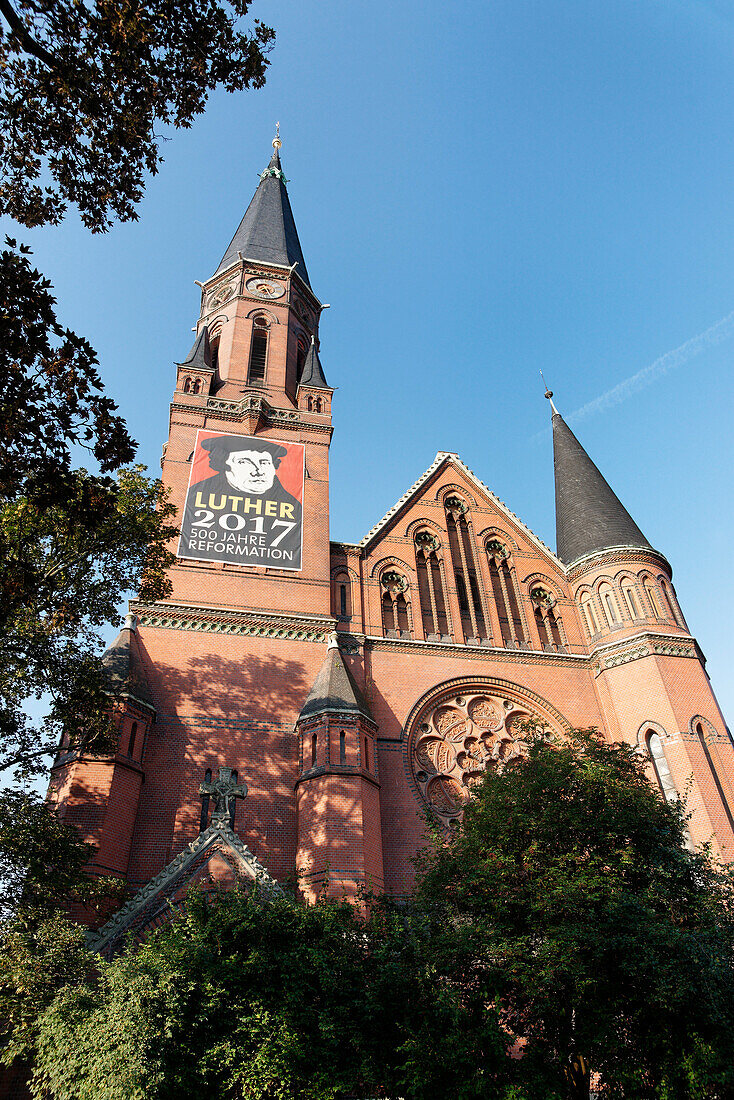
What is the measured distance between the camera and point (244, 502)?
66.4 ft

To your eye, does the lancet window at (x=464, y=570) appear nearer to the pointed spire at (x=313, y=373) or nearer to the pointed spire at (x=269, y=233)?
the pointed spire at (x=313, y=373)

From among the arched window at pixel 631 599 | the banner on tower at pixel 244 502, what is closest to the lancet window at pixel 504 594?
the arched window at pixel 631 599

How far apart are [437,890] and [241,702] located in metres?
6.82

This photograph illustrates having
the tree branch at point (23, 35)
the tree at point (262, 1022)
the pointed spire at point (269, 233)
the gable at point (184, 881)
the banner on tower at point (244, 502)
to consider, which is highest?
the pointed spire at point (269, 233)

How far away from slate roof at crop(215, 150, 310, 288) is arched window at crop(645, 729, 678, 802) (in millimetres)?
20906

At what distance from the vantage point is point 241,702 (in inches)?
667

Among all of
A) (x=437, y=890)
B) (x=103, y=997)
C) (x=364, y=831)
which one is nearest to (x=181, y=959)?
(x=103, y=997)

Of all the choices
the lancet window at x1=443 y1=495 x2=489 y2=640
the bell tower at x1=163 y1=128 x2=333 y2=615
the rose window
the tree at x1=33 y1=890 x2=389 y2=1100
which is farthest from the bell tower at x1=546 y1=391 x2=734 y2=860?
the tree at x1=33 y1=890 x2=389 y2=1100

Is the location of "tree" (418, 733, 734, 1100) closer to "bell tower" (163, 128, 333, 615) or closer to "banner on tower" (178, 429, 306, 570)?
"bell tower" (163, 128, 333, 615)

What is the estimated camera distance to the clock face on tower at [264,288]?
2711 cm

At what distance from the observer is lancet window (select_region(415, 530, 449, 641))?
20.3 metres

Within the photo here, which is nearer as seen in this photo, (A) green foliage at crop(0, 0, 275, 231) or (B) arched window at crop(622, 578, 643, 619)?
(A) green foliage at crop(0, 0, 275, 231)

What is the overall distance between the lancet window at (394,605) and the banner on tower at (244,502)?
2.62m

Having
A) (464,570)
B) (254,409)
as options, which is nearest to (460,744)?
(464,570)
